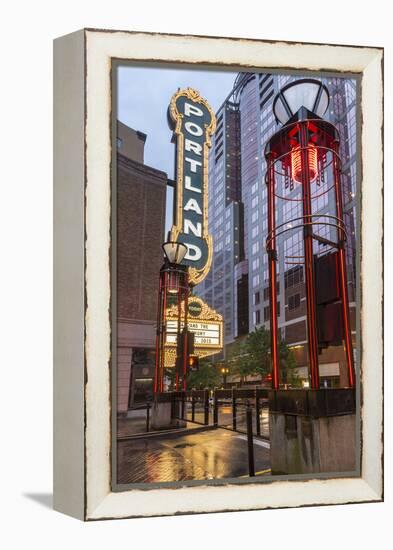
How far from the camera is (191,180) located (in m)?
7.24

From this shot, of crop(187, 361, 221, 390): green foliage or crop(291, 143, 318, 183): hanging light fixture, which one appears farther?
crop(291, 143, 318, 183): hanging light fixture

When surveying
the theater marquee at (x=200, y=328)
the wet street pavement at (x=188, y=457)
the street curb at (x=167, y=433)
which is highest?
the theater marquee at (x=200, y=328)

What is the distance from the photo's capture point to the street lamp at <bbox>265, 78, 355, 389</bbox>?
712cm

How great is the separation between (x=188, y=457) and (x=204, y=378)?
0.88 metres

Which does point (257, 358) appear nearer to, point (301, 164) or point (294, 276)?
point (294, 276)

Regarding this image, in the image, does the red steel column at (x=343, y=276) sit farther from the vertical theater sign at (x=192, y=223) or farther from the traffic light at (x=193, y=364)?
the traffic light at (x=193, y=364)

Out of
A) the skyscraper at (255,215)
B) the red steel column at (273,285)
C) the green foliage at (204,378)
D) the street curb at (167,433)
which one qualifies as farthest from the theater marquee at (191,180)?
the street curb at (167,433)

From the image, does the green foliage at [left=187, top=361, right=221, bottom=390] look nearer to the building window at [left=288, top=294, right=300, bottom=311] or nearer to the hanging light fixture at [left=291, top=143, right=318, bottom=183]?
the building window at [left=288, top=294, right=300, bottom=311]

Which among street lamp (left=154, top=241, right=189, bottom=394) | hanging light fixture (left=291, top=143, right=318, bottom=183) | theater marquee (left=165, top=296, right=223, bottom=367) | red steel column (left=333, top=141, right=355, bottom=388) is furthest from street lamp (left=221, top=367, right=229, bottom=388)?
hanging light fixture (left=291, top=143, right=318, bottom=183)

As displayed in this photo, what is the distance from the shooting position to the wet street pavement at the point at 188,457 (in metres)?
6.52

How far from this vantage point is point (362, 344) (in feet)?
23.7

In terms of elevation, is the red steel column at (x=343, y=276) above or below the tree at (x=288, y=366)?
above

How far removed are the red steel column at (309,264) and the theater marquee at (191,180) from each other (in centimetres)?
108

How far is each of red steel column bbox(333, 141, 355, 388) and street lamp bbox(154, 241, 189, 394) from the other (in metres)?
1.79
